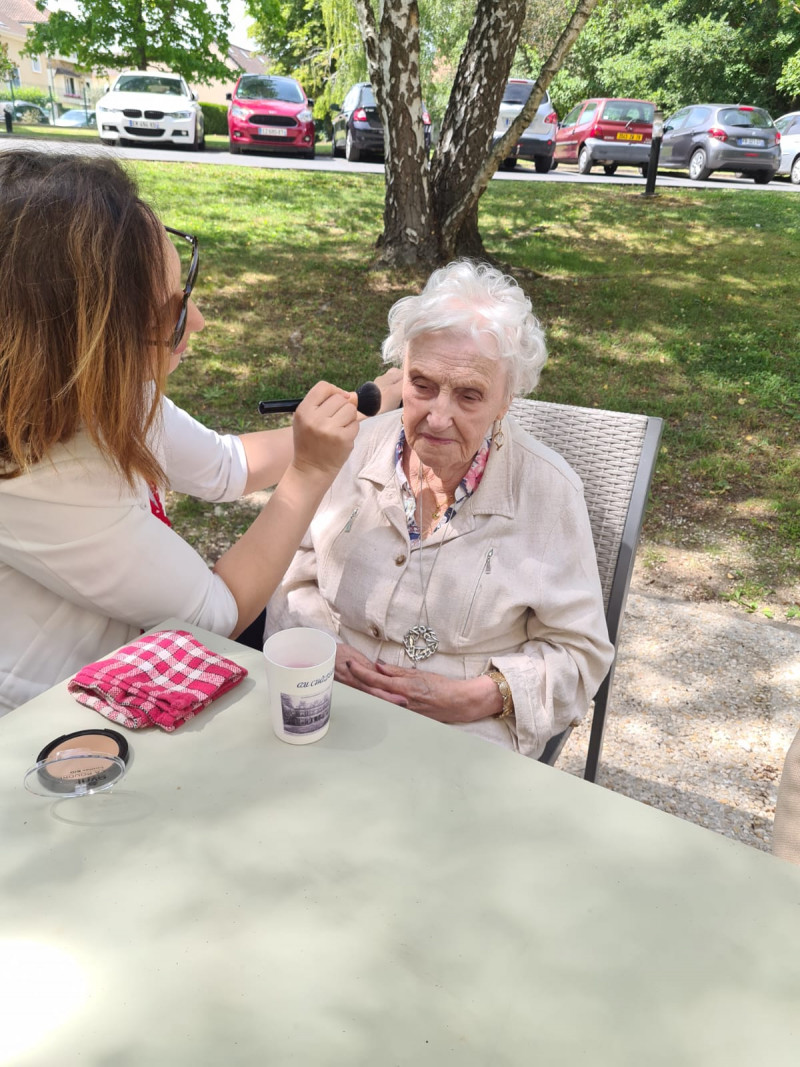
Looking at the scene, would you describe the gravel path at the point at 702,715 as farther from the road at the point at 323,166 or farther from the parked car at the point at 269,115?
the parked car at the point at 269,115

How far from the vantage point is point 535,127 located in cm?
1581

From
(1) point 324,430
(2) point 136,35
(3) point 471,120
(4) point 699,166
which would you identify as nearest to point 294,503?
(1) point 324,430

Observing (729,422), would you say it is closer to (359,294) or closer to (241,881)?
(359,294)

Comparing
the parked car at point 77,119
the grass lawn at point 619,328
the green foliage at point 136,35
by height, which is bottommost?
the grass lawn at point 619,328

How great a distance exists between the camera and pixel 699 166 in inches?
628

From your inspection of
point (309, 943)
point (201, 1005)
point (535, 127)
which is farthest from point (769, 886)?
point (535, 127)

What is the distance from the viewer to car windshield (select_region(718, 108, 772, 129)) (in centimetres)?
1537

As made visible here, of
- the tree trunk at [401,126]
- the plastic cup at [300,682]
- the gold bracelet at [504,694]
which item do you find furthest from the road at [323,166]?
the plastic cup at [300,682]

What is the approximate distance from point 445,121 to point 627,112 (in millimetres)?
11255

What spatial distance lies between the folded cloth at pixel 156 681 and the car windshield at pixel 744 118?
17247 millimetres

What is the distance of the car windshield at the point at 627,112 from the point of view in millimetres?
16422

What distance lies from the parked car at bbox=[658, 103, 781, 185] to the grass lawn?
487 cm

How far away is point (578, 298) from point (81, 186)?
6.66 meters

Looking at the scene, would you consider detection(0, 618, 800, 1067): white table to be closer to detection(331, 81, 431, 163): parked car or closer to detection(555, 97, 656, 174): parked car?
detection(331, 81, 431, 163): parked car
